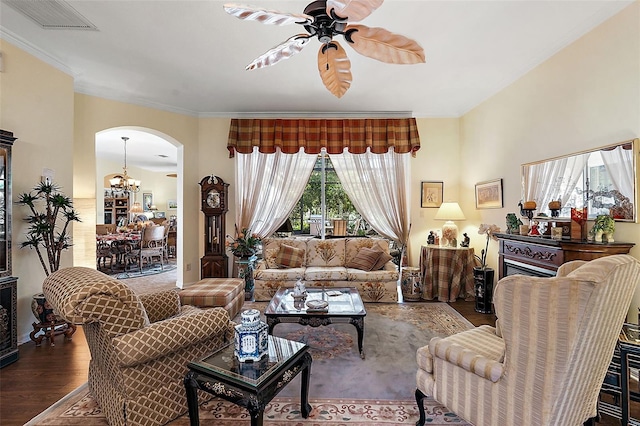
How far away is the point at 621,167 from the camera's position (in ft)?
7.81

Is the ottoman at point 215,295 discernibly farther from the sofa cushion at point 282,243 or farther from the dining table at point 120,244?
the dining table at point 120,244

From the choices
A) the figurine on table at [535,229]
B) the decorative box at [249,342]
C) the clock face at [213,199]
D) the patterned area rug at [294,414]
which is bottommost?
the patterned area rug at [294,414]

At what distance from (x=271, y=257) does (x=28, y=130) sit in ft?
10.3

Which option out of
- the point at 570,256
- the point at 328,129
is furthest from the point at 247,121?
the point at 570,256

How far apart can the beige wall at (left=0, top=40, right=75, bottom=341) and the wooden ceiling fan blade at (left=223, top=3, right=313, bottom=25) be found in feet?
9.13

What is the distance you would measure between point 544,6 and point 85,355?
509 cm

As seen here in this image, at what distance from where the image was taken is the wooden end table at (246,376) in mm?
1440

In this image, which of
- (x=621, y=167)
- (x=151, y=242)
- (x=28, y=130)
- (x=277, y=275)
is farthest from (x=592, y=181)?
(x=151, y=242)

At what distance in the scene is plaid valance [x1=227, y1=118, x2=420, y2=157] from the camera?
5.04 metres

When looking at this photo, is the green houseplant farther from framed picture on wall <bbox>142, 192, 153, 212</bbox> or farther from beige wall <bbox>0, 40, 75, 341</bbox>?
framed picture on wall <bbox>142, 192, 153, 212</bbox>

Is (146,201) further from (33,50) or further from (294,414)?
(294,414)

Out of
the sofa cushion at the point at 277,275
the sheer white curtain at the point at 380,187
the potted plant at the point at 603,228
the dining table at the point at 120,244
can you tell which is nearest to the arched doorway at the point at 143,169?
the dining table at the point at 120,244

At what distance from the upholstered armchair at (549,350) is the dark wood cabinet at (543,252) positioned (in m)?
1.19

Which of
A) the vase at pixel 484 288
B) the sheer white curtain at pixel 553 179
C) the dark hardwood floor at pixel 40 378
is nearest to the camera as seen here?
the dark hardwood floor at pixel 40 378
